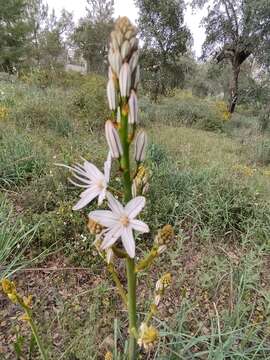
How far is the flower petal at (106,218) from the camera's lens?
0.70 metres

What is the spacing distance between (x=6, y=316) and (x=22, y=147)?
2044 millimetres

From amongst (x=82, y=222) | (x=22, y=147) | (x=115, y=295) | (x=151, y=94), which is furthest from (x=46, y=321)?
(x=151, y=94)

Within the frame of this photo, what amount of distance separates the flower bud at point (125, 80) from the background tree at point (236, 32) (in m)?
11.1

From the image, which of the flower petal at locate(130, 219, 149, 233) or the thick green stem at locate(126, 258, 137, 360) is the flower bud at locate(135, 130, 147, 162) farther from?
the thick green stem at locate(126, 258, 137, 360)

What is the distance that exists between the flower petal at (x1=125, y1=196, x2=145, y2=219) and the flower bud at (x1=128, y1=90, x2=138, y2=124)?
213mm

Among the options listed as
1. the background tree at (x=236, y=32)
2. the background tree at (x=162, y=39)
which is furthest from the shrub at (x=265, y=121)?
the background tree at (x=162, y=39)

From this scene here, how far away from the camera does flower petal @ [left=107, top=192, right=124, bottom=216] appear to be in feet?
2.32

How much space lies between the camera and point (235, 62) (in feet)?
41.1

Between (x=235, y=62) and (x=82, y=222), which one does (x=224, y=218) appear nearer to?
(x=82, y=222)

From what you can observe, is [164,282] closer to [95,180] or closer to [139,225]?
[139,225]

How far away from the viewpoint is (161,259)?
91.5 inches

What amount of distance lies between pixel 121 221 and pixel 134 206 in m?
0.06

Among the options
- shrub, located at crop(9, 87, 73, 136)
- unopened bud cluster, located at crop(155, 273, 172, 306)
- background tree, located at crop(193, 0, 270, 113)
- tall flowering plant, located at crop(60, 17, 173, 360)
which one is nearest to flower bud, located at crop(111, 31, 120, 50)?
tall flowering plant, located at crop(60, 17, 173, 360)

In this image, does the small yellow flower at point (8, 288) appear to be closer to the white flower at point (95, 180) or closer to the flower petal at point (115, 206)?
the white flower at point (95, 180)
